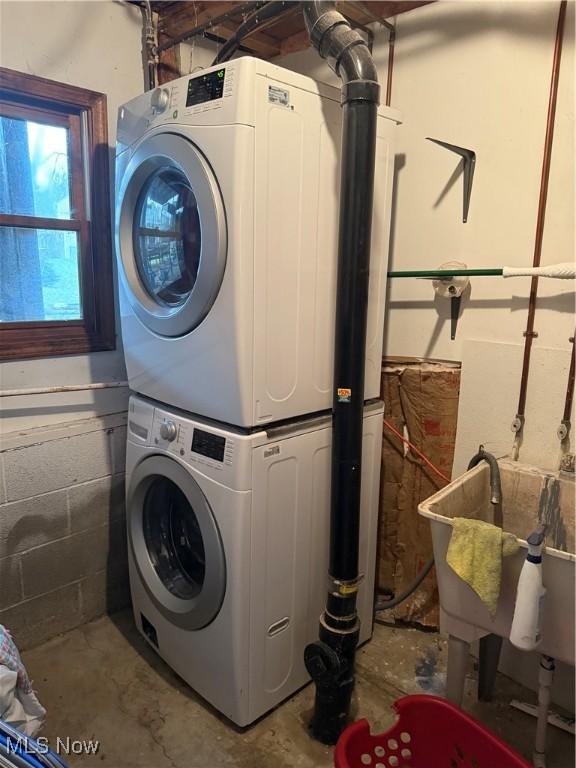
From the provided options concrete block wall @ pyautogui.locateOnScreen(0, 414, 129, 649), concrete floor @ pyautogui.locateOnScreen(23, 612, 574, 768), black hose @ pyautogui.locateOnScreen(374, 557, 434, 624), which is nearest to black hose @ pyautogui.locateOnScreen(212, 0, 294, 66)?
concrete block wall @ pyautogui.locateOnScreen(0, 414, 129, 649)

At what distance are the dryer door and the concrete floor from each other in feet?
3.95

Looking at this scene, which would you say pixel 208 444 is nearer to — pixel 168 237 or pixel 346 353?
pixel 346 353

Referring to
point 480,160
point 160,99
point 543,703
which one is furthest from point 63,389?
point 543,703

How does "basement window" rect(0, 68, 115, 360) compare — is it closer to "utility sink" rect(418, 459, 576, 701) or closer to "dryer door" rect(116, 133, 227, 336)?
"dryer door" rect(116, 133, 227, 336)

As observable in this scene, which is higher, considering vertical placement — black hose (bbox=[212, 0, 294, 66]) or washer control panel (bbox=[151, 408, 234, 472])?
black hose (bbox=[212, 0, 294, 66])

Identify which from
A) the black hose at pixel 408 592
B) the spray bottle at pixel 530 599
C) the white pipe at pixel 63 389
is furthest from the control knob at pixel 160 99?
the black hose at pixel 408 592

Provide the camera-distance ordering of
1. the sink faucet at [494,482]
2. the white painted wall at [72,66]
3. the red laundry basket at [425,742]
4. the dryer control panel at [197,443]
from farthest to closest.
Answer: the white painted wall at [72,66]
the sink faucet at [494,482]
the dryer control panel at [197,443]
the red laundry basket at [425,742]

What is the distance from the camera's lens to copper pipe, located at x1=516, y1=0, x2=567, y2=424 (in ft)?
4.98

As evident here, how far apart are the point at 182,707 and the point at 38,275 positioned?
1555mm

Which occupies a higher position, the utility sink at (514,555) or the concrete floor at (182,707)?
the utility sink at (514,555)

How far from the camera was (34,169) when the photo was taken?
1.82 meters

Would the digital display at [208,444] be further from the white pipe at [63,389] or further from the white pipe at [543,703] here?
the white pipe at [543,703]

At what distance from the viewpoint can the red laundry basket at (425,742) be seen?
131 cm

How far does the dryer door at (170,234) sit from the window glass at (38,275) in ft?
1.17
